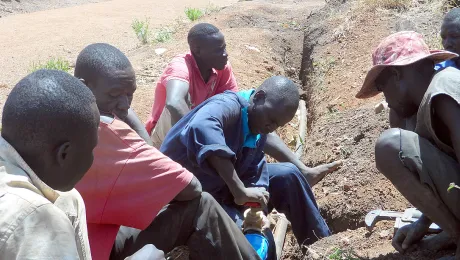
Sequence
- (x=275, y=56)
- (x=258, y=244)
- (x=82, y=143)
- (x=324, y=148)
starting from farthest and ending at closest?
(x=275, y=56), (x=324, y=148), (x=258, y=244), (x=82, y=143)

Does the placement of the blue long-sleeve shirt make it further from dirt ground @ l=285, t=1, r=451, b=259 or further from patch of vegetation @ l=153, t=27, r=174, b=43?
patch of vegetation @ l=153, t=27, r=174, b=43

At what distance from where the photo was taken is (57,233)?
2.02 m

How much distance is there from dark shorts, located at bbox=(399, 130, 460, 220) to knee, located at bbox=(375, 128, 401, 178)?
0.9 inches

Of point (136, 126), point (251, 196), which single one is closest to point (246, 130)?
point (251, 196)

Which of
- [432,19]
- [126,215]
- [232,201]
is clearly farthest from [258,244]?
[432,19]

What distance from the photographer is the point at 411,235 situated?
3.51 meters

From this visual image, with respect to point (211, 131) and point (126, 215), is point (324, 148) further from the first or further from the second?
point (126, 215)

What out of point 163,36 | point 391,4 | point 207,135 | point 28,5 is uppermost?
point 207,135

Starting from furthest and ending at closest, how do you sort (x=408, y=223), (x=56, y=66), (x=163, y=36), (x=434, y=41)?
(x=163, y=36), (x=56, y=66), (x=434, y=41), (x=408, y=223)

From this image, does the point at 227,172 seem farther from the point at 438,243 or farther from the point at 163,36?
the point at 163,36

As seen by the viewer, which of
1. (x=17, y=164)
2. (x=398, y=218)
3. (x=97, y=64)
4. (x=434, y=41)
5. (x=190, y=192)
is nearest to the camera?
(x=17, y=164)

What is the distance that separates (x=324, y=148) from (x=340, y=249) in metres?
2.16

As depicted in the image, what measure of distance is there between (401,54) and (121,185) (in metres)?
1.48

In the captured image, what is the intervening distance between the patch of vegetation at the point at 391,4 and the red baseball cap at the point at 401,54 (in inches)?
224
